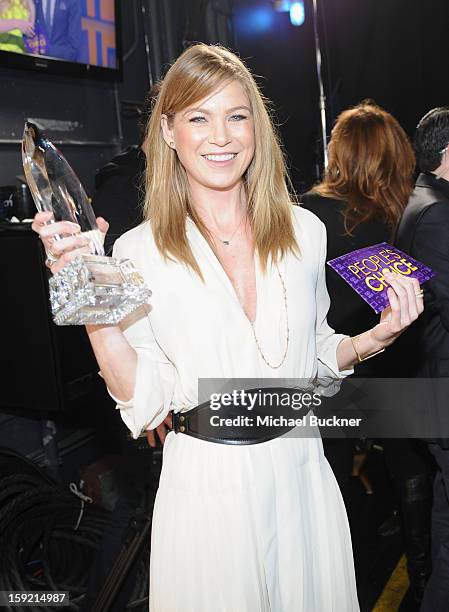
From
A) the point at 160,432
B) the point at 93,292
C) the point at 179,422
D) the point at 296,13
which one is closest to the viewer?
the point at 93,292

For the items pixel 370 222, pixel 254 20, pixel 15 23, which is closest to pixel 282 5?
pixel 254 20

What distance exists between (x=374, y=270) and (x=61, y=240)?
71 centimetres

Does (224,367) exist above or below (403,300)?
below

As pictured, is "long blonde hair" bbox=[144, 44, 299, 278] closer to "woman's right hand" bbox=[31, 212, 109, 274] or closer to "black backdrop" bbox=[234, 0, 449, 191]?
"woman's right hand" bbox=[31, 212, 109, 274]

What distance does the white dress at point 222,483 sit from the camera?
1.46 m

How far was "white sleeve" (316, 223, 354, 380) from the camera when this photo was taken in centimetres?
168

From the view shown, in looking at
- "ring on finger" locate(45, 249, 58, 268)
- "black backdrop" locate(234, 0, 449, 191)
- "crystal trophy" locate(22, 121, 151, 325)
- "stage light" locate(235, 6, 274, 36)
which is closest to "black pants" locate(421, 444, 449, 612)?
"crystal trophy" locate(22, 121, 151, 325)

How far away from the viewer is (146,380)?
4.60 ft

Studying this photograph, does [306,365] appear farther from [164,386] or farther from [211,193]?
[211,193]

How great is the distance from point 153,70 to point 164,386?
3413 millimetres

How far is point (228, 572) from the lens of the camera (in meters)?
1.45

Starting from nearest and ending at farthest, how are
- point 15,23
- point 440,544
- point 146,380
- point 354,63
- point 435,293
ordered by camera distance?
1. point 146,380
2. point 435,293
3. point 440,544
4. point 15,23
5. point 354,63

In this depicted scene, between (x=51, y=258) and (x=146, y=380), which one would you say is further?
(x=146, y=380)

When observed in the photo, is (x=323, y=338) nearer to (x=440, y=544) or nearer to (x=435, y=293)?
(x=435, y=293)
